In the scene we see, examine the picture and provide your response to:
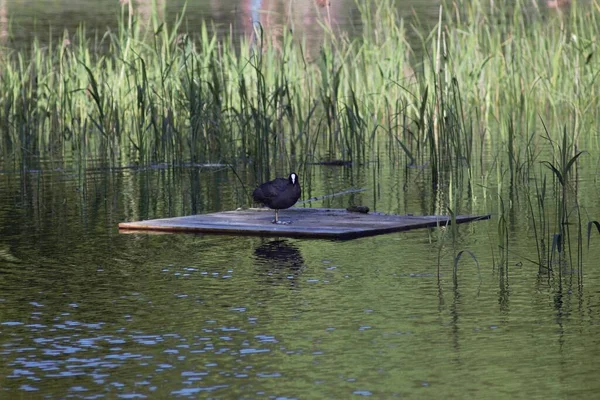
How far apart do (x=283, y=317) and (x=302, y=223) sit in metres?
3.34

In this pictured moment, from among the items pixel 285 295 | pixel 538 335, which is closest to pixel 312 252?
pixel 285 295

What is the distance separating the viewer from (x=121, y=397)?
6508 millimetres

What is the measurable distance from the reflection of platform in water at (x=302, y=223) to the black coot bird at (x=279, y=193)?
16 cm

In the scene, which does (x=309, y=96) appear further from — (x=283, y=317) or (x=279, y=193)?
(x=283, y=317)

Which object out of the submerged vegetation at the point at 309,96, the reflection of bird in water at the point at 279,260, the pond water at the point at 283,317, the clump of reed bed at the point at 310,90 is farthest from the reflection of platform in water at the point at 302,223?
the clump of reed bed at the point at 310,90

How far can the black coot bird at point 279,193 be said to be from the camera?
1130cm

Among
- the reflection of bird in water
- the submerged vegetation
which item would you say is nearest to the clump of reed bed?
the submerged vegetation

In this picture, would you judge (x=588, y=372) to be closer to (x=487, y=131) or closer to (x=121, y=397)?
(x=121, y=397)

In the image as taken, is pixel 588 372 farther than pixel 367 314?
No

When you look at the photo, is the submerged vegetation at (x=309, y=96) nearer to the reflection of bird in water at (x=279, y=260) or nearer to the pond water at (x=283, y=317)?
the pond water at (x=283, y=317)

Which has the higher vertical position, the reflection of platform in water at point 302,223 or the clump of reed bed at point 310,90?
the clump of reed bed at point 310,90

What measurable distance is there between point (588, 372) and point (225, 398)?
1.62 meters

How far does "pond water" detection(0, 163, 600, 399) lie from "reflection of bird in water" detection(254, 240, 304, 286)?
19mm

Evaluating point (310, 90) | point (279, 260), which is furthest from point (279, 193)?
point (310, 90)
